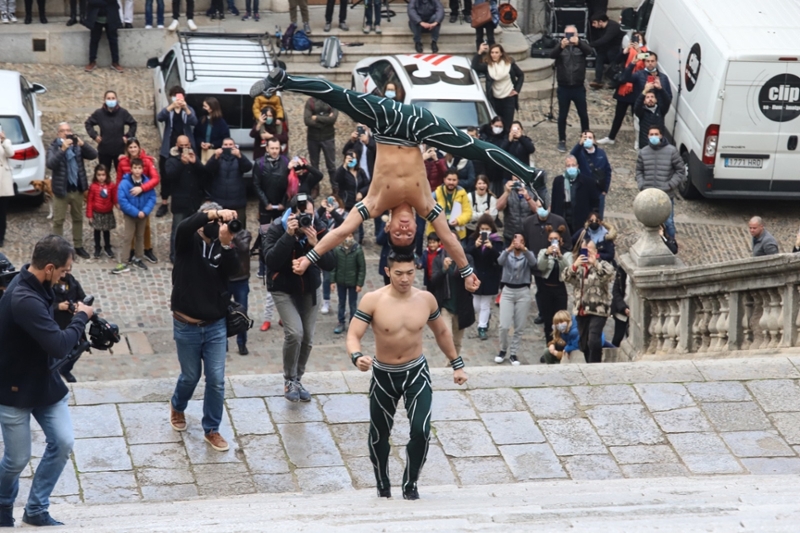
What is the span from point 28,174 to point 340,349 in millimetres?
5437

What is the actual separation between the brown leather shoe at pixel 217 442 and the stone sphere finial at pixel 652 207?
5.28 meters

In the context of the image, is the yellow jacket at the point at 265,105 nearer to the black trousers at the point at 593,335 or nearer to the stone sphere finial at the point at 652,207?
the black trousers at the point at 593,335

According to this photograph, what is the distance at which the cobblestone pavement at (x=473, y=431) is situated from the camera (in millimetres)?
10320

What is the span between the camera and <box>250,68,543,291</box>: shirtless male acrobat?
377 inches

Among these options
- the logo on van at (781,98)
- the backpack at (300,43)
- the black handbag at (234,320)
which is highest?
the logo on van at (781,98)

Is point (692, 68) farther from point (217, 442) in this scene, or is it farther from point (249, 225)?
point (217, 442)

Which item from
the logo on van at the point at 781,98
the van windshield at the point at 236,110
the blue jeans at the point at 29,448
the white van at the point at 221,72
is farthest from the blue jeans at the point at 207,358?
the logo on van at the point at 781,98

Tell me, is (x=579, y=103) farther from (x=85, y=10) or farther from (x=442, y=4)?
(x=85, y=10)

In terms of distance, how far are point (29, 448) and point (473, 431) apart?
375cm

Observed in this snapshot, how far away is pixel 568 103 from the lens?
72.3 feet

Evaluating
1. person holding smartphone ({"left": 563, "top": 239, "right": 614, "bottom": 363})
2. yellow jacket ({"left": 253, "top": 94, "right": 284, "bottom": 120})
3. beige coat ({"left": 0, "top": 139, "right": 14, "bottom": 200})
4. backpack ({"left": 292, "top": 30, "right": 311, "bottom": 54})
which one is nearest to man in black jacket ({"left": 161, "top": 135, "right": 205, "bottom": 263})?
beige coat ({"left": 0, "top": 139, "right": 14, "bottom": 200})

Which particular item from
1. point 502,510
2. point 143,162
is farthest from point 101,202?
point 502,510

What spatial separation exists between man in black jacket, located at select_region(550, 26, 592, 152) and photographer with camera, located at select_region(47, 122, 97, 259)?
7861mm

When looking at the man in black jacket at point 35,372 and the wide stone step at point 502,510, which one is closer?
→ the wide stone step at point 502,510
